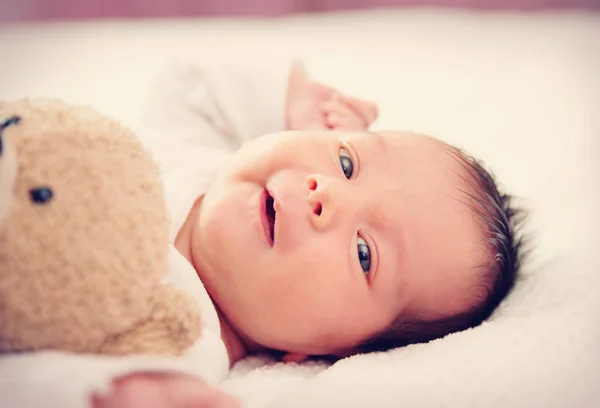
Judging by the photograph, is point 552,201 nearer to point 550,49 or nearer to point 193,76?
point 550,49

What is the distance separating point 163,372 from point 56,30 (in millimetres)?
1491

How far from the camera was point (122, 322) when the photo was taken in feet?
1.69

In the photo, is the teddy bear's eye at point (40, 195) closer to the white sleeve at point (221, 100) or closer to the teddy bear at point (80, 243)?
the teddy bear at point (80, 243)

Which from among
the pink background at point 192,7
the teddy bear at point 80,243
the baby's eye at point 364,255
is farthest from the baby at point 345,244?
the pink background at point 192,7

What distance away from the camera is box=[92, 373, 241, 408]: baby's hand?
0.50 metres

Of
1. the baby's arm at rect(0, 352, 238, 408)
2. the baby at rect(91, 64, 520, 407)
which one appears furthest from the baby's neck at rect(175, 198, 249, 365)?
the baby's arm at rect(0, 352, 238, 408)

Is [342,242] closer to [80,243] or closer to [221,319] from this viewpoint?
[221,319]

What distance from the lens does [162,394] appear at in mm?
523

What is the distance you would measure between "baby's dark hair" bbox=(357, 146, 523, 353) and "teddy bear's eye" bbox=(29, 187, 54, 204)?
52cm

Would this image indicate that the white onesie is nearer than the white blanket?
Yes

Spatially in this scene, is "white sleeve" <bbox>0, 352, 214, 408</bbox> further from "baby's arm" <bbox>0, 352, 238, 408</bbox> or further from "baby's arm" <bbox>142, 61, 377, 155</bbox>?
"baby's arm" <bbox>142, 61, 377, 155</bbox>

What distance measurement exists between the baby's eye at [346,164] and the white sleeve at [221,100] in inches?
15.7

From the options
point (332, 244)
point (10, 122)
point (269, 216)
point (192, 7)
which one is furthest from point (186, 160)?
point (192, 7)

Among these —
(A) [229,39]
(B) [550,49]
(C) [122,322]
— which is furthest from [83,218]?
(B) [550,49]
